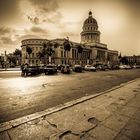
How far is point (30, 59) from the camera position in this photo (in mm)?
89500

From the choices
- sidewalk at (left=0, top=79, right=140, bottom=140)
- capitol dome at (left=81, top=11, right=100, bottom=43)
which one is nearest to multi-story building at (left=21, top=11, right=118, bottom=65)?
capitol dome at (left=81, top=11, right=100, bottom=43)

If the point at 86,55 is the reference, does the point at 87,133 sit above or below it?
below

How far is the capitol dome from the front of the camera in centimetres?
11315

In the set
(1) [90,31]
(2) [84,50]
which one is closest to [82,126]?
(2) [84,50]

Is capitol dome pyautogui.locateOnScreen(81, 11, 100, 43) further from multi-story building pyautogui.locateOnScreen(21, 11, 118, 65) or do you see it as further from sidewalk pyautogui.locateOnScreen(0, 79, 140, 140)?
sidewalk pyautogui.locateOnScreen(0, 79, 140, 140)

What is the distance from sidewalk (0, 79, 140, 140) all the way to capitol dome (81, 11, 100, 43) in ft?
371

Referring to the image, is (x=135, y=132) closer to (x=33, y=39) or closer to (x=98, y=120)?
(x=98, y=120)

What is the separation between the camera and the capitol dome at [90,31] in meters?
113

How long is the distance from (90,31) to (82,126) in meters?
114

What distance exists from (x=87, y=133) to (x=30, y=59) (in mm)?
89826

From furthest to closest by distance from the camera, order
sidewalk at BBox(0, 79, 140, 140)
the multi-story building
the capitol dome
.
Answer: the capitol dome < the multi-story building < sidewalk at BBox(0, 79, 140, 140)

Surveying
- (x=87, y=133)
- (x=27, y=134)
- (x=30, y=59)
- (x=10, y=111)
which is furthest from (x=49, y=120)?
(x=30, y=59)

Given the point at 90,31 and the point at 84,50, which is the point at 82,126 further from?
the point at 90,31

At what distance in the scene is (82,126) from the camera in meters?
4.14
